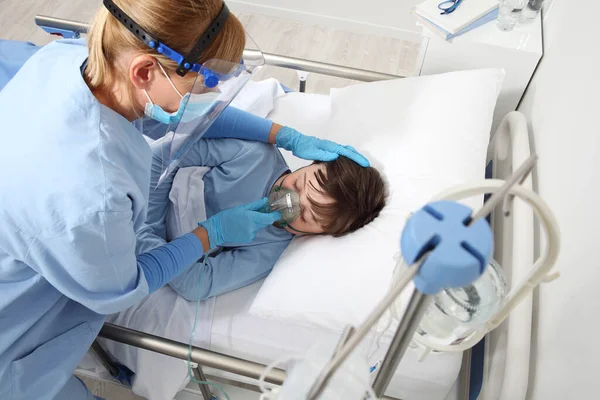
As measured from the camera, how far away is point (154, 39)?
928 mm

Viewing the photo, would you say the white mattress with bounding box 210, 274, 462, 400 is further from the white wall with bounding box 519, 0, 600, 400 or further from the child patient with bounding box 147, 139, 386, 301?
the white wall with bounding box 519, 0, 600, 400

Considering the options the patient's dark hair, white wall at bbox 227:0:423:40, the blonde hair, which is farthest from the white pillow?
white wall at bbox 227:0:423:40

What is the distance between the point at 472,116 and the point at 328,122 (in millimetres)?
562

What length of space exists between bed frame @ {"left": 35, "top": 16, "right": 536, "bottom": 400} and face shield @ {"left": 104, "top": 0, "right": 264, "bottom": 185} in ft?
1.75

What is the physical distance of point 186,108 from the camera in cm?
106

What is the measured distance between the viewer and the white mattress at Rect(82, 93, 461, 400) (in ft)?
4.40

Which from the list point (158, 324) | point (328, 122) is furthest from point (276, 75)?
point (158, 324)

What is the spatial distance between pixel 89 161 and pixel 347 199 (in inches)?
28.5

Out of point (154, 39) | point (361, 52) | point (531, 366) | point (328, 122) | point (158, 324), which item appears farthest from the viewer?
point (361, 52)

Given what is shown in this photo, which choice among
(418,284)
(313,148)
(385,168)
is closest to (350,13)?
(313,148)

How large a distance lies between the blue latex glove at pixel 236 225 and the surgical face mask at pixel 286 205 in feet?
0.19

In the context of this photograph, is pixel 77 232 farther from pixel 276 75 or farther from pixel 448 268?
pixel 276 75

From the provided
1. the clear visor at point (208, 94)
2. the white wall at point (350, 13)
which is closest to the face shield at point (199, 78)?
the clear visor at point (208, 94)

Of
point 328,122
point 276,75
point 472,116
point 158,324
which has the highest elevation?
point 472,116
